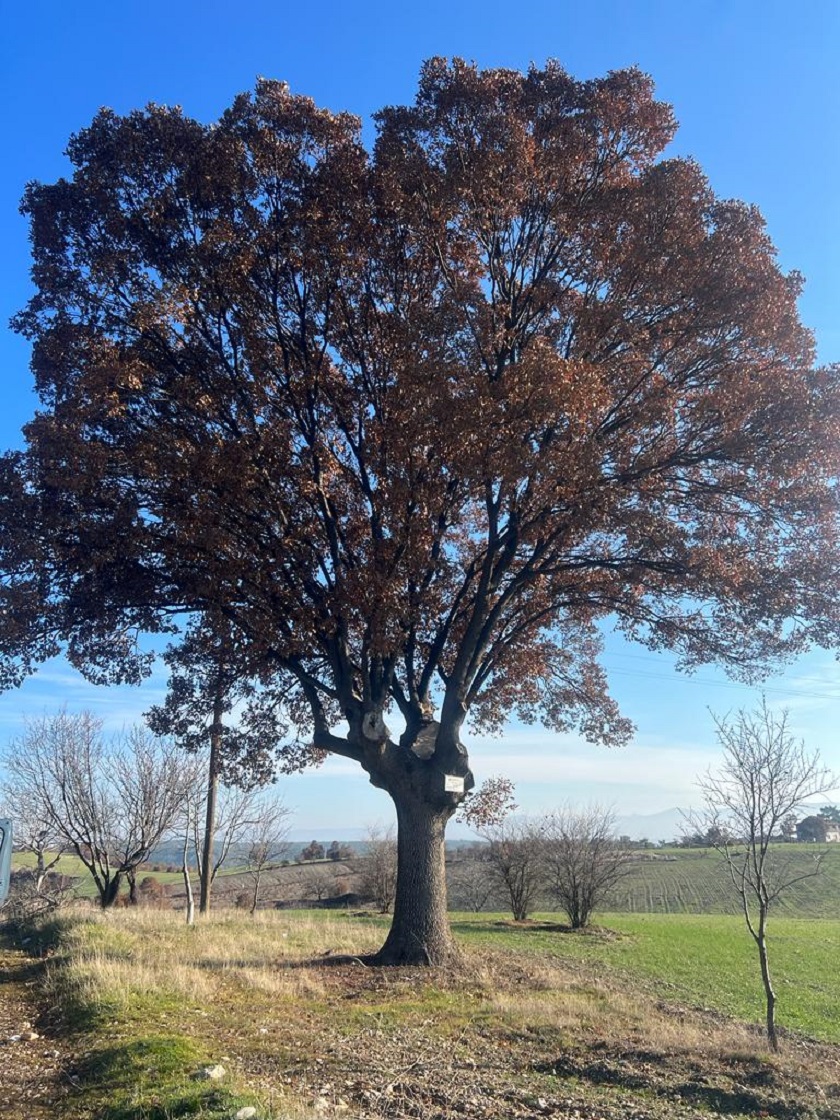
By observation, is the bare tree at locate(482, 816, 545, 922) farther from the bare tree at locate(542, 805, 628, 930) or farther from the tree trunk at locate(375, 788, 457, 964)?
the tree trunk at locate(375, 788, 457, 964)

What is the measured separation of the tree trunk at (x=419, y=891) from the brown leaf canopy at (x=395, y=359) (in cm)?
153

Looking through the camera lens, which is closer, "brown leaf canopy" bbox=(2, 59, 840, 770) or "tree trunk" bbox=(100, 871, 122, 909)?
"brown leaf canopy" bbox=(2, 59, 840, 770)

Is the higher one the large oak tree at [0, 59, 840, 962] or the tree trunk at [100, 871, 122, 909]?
the large oak tree at [0, 59, 840, 962]

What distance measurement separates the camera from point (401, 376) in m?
11.9

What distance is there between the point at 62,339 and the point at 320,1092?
10491 mm

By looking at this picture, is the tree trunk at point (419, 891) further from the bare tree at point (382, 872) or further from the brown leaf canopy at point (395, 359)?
the bare tree at point (382, 872)

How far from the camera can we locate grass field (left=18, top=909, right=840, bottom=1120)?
234 inches

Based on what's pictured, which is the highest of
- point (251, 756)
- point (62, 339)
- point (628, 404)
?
point (62, 339)

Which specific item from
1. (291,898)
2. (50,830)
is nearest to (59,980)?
(50,830)

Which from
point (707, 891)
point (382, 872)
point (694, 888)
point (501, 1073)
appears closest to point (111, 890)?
point (382, 872)

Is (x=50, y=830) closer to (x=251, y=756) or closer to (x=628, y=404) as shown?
(x=251, y=756)

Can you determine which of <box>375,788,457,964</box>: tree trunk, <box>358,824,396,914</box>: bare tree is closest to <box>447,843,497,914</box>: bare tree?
<box>358,824,396,914</box>: bare tree

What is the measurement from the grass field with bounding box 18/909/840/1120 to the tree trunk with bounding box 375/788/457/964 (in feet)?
1.75

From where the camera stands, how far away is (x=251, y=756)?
15.9m
